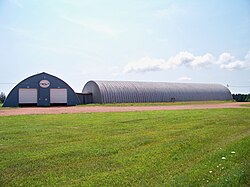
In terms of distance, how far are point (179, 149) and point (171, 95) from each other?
56.7 metres

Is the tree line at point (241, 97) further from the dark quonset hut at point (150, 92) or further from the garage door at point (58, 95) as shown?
the garage door at point (58, 95)

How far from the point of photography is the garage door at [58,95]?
4816 centimetres

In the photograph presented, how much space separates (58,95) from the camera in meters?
48.8

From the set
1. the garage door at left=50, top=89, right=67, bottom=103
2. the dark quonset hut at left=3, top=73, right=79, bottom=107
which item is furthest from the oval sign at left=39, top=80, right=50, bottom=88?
the garage door at left=50, top=89, right=67, bottom=103

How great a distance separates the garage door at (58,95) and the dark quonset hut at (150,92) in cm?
713

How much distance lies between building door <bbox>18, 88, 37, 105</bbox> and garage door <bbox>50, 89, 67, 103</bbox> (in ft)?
9.41

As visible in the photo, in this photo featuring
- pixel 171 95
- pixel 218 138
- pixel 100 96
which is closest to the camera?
pixel 218 138

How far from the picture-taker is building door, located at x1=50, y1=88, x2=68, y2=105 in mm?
48156

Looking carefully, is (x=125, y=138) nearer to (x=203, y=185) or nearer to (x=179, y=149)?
(x=179, y=149)

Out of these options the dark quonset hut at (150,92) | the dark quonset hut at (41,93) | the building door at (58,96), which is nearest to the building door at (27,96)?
the dark quonset hut at (41,93)

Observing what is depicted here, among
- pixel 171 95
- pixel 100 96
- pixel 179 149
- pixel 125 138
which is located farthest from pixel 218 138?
pixel 171 95

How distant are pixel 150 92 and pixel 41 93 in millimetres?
24443

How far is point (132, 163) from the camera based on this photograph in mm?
6859

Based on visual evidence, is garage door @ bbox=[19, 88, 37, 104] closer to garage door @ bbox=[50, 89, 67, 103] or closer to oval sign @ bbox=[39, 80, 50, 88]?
oval sign @ bbox=[39, 80, 50, 88]
